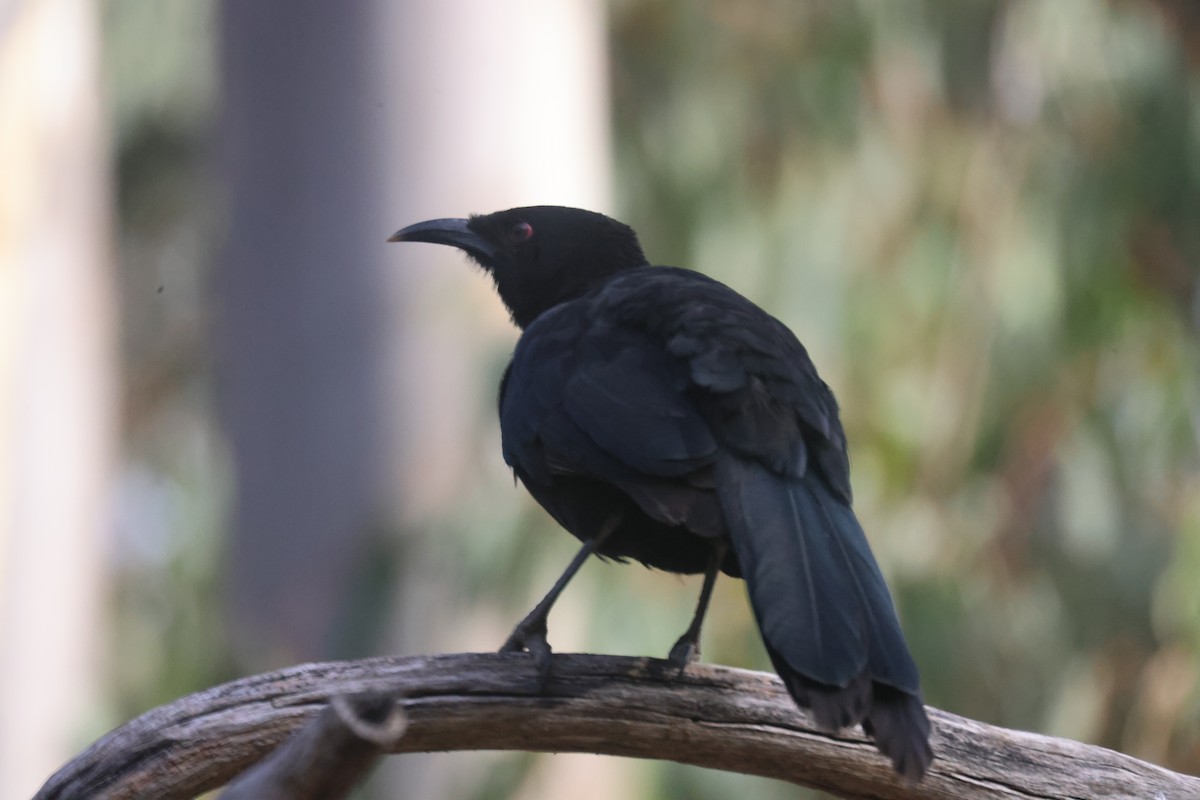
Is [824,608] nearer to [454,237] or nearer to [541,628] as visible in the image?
[541,628]

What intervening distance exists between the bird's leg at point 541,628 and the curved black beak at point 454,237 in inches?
45.7

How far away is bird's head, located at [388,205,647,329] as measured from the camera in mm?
3771

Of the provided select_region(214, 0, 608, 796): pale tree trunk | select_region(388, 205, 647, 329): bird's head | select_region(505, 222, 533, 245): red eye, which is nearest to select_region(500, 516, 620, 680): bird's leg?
select_region(388, 205, 647, 329): bird's head

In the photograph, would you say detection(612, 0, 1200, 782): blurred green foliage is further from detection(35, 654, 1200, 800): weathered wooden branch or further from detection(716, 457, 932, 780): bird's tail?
detection(716, 457, 932, 780): bird's tail

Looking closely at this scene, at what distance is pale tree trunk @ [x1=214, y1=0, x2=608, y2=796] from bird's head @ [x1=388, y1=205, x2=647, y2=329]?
7.98 ft

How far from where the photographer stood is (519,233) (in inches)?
152

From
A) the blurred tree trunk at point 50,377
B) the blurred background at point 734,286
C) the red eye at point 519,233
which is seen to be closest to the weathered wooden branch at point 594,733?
the red eye at point 519,233

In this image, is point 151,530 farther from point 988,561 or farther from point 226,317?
point 988,561

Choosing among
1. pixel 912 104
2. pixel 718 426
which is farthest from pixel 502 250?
pixel 912 104

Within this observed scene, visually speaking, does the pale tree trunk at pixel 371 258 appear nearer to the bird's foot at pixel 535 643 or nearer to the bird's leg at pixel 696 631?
the bird's leg at pixel 696 631

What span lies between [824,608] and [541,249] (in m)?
1.72

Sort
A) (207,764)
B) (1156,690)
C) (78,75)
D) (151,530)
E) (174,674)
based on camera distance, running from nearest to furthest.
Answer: (207,764)
(1156,690)
(174,674)
(78,75)
(151,530)

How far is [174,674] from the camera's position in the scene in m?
7.02

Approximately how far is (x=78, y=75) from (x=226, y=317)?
247 cm
